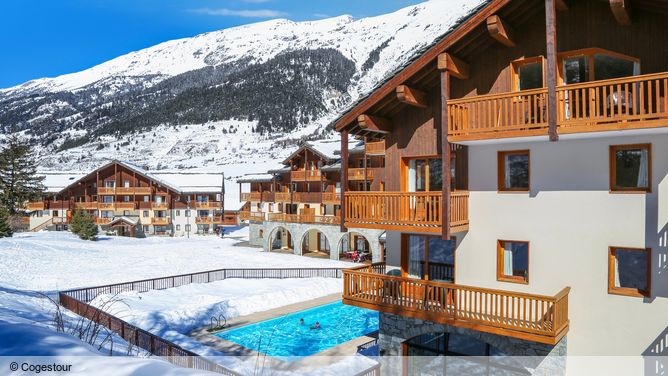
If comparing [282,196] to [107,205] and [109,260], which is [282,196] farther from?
[107,205]

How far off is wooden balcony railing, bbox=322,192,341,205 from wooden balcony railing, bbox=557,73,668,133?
32.5m

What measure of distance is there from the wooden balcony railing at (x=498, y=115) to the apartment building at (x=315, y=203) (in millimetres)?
25228

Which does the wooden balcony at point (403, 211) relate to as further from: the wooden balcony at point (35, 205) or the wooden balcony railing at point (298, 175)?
the wooden balcony at point (35, 205)

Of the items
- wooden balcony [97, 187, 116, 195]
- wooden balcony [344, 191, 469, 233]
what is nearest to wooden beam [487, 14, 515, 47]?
wooden balcony [344, 191, 469, 233]

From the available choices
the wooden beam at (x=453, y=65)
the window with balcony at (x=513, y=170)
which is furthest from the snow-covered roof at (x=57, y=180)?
the window with balcony at (x=513, y=170)

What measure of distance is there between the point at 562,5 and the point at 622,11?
1.38 meters

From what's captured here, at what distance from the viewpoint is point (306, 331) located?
23781 mm

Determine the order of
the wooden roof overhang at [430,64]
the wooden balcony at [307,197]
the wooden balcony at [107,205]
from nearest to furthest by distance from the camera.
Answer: the wooden roof overhang at [430,64] → the wooden balcony at [307,197] → the wooden balcony at [107,205]

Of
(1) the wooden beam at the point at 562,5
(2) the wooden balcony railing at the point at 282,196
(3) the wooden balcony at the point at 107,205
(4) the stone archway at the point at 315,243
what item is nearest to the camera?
(1) the wooden beam at the point at 562,5

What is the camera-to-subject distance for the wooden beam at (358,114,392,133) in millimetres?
14070

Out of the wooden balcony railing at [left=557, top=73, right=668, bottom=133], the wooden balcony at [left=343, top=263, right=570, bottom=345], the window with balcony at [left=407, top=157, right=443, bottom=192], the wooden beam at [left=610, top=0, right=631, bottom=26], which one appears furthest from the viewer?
the window with balcony at [left=407, top=157, right=443, bottom=192]

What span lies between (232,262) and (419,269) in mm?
27039

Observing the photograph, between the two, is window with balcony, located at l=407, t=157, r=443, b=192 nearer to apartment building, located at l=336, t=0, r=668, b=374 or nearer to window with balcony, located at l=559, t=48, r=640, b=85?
apartment building, located at l=336, t=0, r=668, b=374

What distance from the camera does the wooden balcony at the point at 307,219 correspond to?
1641 inches
